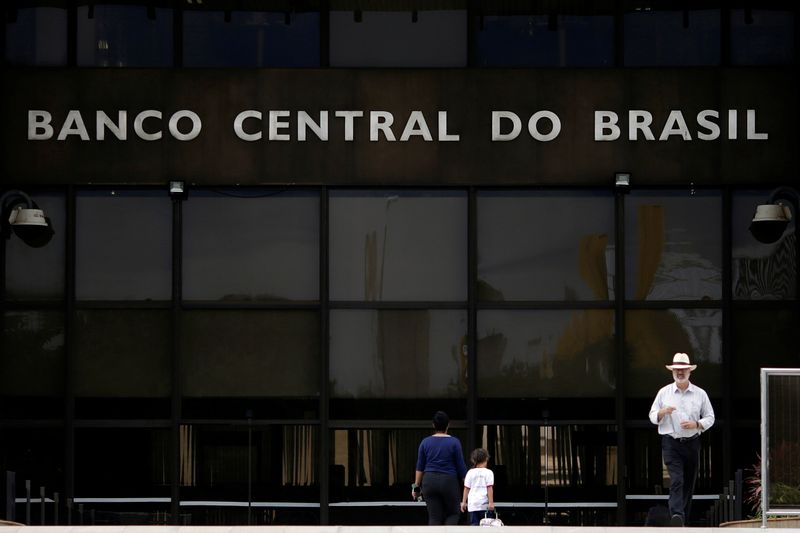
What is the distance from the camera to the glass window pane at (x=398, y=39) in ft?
56.9

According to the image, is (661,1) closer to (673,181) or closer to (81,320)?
(673,181)

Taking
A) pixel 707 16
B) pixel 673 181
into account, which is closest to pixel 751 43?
pixel 707 16

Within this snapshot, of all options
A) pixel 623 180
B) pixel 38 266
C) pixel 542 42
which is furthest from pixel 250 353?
pixel 542 42

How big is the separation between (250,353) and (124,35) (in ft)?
12.7

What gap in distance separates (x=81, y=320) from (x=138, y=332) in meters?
0.65

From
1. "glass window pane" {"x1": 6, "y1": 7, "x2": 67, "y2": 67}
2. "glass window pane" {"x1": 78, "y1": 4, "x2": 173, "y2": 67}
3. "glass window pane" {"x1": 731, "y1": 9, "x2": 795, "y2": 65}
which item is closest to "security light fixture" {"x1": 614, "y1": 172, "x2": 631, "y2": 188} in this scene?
"glass window pane" {"x1": 731, "y1": 9, "x2": 795, "y2": 65}

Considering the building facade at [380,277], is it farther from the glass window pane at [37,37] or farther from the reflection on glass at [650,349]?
the glass window pane at [37,37]

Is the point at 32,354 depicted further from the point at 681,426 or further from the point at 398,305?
the point at 681,426

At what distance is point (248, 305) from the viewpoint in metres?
17.1

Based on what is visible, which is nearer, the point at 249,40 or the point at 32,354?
the point at 32,354

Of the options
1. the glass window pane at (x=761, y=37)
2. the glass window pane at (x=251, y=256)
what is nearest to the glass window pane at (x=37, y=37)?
the glass window pane at (x=251, y=256)

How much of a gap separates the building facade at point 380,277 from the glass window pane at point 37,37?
19 centimetres

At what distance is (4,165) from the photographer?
56.4ft

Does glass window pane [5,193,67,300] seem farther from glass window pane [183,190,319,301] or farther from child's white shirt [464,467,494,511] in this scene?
child's white shirt [464,467,494,511]
